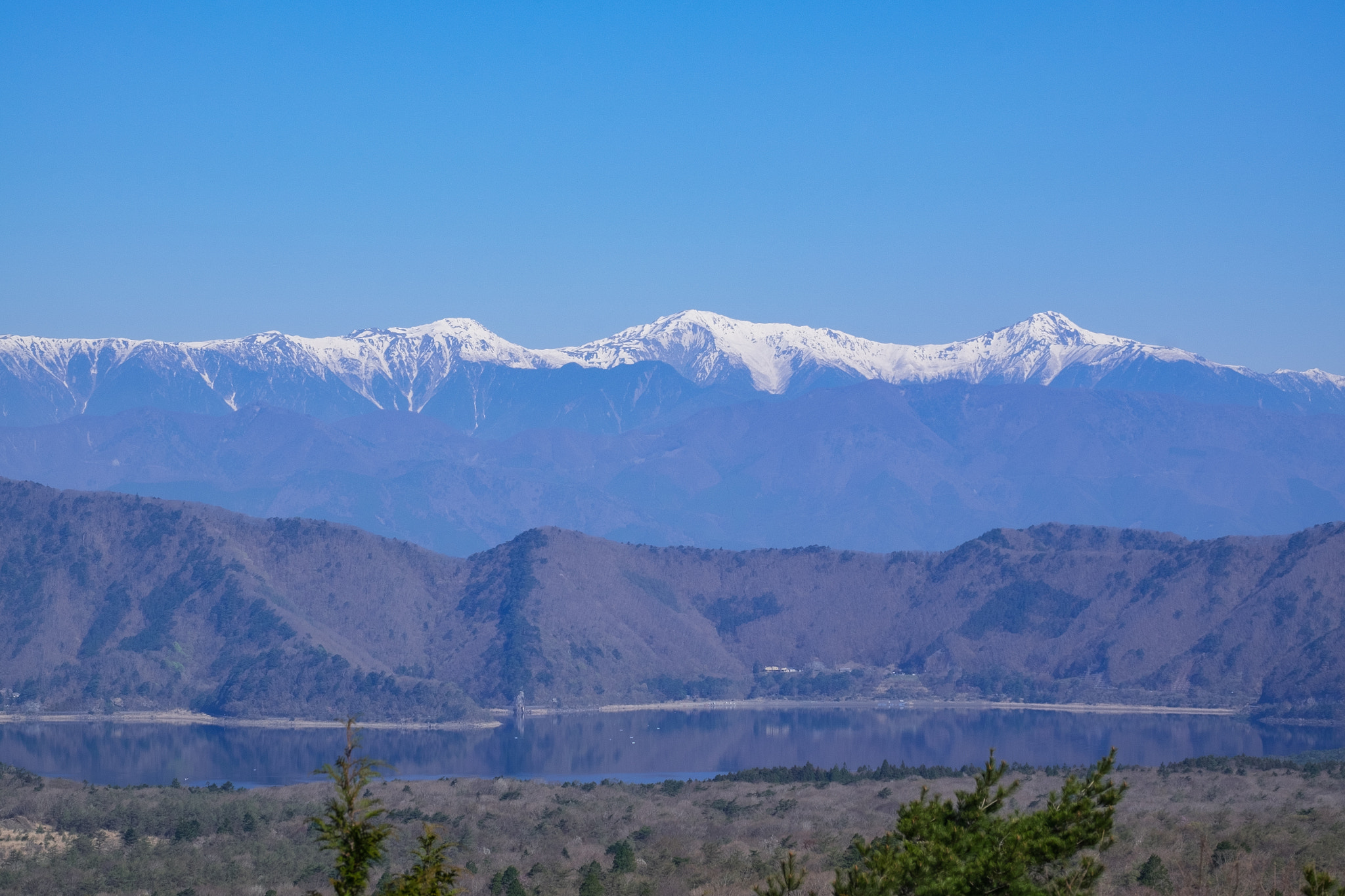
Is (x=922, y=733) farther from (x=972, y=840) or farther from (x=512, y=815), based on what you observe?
(x=972, y=840)

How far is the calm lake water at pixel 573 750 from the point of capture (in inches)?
6176

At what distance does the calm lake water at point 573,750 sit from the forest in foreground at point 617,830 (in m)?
32.7

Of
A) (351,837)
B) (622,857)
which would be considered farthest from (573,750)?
(351,837)

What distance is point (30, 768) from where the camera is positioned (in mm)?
150375

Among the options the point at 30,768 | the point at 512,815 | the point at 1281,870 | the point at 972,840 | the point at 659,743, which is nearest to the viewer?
the point at 972,840

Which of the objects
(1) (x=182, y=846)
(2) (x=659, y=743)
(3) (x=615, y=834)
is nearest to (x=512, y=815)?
(3) (x=615, y=834)

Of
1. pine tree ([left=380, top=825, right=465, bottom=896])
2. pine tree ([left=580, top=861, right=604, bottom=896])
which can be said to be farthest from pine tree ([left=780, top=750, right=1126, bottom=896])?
pine tree ([left=580, top=861, right=604, bottom=896])

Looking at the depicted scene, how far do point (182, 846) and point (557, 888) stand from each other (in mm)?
24986

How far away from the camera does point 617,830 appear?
96438 millimetres

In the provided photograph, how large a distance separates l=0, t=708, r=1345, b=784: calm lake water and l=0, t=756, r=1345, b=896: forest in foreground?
32666mm

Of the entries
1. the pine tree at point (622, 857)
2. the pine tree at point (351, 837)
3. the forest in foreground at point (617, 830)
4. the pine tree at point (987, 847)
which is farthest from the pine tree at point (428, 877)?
the pine tree at point (622, 857)

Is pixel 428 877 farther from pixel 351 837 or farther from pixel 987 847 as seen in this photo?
pixel 987 847

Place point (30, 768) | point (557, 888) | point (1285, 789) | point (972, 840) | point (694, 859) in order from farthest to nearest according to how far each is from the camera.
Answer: point (30, 768), point (1285, 789), point (694, 859), point (557, 888), point (972, 840)

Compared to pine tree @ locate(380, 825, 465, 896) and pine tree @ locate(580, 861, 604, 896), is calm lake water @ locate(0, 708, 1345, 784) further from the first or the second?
pine tree @ locate(380, 825, 465, 896)
